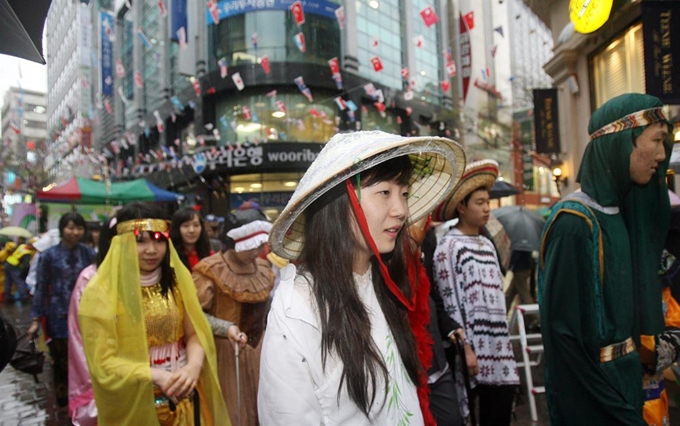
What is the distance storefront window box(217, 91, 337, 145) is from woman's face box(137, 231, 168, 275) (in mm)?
15933

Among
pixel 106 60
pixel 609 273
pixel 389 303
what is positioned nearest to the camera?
pixel 389 303

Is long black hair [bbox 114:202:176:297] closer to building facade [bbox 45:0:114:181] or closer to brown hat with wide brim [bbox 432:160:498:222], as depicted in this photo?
brown hat with wide brim [bbox 432:160:498:222]

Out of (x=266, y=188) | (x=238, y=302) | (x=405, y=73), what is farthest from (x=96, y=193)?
(x=405, y=73)

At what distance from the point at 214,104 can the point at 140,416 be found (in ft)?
60.9

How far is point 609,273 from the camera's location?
6.49ft

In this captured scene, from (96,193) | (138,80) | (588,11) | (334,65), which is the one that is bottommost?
(96,193)

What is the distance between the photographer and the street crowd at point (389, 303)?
1.41 m

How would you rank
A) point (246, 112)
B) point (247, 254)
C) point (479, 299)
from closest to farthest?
point (479, 299), point (247, 254), point (246, 112)

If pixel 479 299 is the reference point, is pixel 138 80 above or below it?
above

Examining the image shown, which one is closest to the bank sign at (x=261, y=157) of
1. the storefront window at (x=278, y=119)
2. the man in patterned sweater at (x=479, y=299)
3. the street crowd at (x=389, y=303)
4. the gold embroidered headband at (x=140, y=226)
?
the storefront window at (x=278, y=119)

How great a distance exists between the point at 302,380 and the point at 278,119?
1810 centimetres

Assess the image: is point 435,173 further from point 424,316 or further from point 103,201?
point 103,201

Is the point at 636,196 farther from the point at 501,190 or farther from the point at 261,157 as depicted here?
the point at 261,157

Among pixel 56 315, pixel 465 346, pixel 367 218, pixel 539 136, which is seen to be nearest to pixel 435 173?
pixel 367 218
